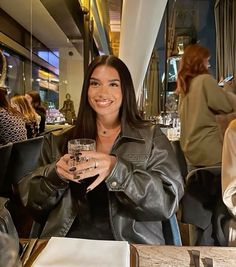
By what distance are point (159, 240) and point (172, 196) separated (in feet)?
0.60

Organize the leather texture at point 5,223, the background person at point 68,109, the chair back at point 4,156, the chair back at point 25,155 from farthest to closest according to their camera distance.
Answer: the background person at point 68,109 < the chair back at point 25,155 < the chair back at point 4,156 < the leather texture at point 5,223

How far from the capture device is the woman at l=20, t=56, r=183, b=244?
43.2 inches

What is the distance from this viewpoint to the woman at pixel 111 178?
110cm

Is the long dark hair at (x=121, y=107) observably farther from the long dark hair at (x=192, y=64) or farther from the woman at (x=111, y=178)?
the long dark hair at (x=192, y=64)

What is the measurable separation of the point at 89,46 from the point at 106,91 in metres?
6.09

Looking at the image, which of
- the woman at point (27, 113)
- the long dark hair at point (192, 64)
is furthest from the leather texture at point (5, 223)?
the woman at point (27, 113)

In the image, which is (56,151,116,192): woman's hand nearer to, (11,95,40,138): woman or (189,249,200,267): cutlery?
(189,249,200,267): cutlery

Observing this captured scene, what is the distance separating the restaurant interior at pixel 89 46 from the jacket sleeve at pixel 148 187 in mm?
947

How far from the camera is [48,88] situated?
376 inches

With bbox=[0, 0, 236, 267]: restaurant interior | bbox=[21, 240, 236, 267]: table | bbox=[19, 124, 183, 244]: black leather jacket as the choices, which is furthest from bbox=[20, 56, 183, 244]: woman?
bbox=[0, 0, 236, 267]: restaurant interior

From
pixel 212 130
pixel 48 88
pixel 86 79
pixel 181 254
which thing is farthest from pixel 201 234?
pixel 48 88

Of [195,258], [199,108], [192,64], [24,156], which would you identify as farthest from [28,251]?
[192,64]

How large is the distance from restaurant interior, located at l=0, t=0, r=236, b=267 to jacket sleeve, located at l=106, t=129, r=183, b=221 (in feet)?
3.11

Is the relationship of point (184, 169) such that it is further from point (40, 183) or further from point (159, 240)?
point (40, 183)
